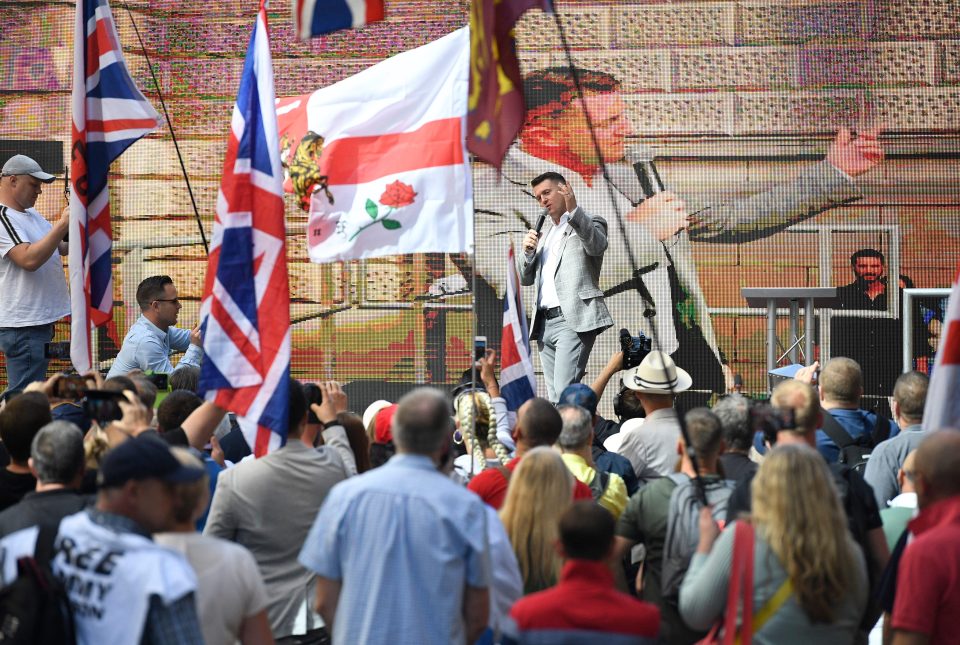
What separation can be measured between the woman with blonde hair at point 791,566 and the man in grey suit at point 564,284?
482cm

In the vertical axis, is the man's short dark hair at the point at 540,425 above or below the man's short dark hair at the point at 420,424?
below

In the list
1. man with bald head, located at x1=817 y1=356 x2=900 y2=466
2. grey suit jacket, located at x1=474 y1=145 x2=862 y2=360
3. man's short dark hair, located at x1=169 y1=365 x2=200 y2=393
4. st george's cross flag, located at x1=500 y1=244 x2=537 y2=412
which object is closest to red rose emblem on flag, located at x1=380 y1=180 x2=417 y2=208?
st george's cross flag, located at x1=500 y1=244 x2=537 y2=412

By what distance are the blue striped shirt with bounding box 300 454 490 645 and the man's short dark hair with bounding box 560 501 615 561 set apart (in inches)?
9.2

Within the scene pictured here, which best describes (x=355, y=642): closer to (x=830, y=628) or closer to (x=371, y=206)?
(x=830, y=628)

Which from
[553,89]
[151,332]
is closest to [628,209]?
[553,89]

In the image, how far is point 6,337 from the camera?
7848 millimetres

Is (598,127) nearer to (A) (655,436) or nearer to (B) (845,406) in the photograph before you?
(B) (845,406)

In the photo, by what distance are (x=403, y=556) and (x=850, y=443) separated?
2685 millimetres

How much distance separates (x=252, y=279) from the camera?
5281mm

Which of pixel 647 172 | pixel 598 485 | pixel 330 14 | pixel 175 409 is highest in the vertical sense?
pixel 330 14

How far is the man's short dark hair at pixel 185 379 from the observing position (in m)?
6.71

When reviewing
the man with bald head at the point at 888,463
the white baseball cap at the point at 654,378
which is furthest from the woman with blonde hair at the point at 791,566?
the white baseball cap at the point at 654,378

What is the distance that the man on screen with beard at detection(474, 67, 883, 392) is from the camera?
1201 centimetres

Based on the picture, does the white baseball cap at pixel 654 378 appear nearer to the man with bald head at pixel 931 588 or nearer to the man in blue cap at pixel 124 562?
the man with bald head at pixel 931 588
